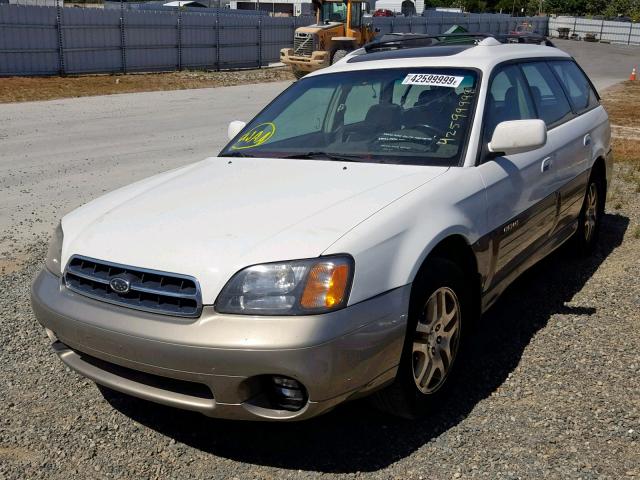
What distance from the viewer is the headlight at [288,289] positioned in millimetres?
2717

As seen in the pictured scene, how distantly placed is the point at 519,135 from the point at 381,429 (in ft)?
5.36

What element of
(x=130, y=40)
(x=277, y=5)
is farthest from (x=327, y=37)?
(x=277, y=5)

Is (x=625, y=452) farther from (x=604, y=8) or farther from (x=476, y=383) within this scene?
(x=604, y=8)

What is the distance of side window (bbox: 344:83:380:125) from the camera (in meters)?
4.25

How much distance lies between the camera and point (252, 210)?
126 inches

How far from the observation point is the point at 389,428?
10.9 ft

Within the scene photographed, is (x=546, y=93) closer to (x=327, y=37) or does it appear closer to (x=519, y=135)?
(x=519, y=135)

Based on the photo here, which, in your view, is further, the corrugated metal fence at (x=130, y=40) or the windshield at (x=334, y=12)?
the windshield at (x=334, y=12)

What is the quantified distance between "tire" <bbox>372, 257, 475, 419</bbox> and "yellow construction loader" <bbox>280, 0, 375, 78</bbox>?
73.2 ft

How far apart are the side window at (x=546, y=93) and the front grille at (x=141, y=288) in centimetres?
287

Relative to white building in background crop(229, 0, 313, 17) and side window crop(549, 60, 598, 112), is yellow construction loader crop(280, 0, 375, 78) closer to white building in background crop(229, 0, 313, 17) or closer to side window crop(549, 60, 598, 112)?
side window crop(549, 60, 598, 112)

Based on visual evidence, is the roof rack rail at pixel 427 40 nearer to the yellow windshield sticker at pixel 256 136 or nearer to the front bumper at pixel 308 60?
the yellow windshield sticker at pixel 256 136

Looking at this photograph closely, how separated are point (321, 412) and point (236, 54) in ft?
94.9

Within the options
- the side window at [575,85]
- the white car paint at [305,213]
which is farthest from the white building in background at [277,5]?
the white car paint at [305,213]
